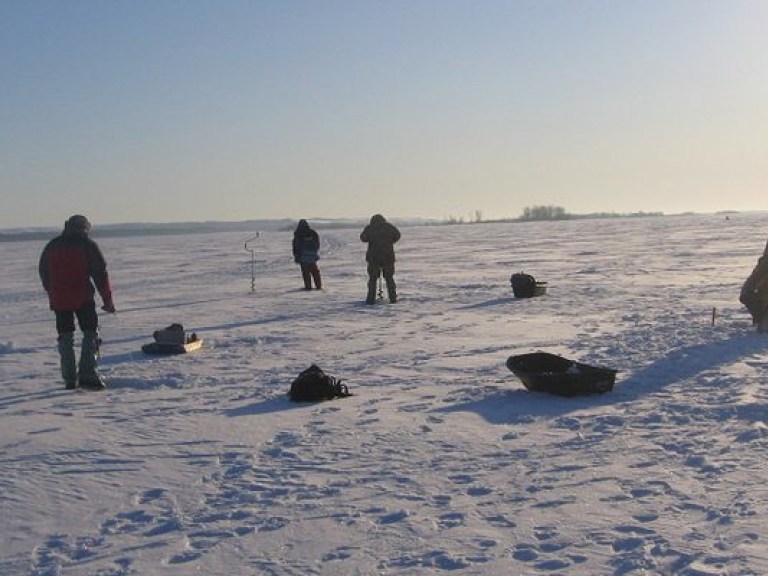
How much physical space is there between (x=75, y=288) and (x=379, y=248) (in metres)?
8.21

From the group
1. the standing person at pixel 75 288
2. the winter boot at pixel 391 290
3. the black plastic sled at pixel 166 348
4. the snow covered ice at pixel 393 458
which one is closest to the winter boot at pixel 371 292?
the winter boot at pixel 391 290

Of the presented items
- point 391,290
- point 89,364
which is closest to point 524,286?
point 391,290

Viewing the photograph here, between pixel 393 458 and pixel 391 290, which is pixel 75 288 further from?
pixel 391 290

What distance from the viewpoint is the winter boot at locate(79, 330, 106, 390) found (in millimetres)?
8195

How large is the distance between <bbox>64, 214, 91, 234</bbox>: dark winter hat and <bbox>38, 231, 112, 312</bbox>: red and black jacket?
4 cm

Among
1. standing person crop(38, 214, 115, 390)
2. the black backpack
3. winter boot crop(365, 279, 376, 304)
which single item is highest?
standing person crop(38, 214, 115, 390)

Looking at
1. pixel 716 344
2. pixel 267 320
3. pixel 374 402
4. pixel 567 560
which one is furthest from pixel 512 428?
pixel 267 320

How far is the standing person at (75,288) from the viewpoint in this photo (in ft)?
26.4

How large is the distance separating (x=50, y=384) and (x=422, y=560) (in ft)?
19.6

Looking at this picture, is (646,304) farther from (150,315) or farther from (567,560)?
(567,560)

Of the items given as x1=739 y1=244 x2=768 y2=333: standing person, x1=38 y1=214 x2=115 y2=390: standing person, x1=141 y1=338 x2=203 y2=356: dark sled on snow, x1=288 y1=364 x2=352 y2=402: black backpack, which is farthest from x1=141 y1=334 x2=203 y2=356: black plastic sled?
x1=739 y1=244 x2=768 y2=333: standing person

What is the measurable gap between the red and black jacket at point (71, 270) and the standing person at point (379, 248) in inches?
311

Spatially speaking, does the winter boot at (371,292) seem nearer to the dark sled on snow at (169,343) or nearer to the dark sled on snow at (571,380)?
the dark sled on snow at (169,343)

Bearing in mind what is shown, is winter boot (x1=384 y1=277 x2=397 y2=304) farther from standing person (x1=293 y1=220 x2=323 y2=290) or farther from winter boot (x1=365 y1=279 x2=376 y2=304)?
standing person (x1=293 y1=220 x2=323 y2=290)
